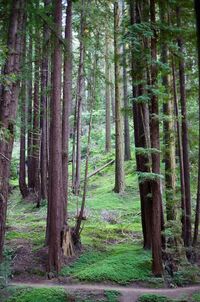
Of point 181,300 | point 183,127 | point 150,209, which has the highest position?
point 183,127

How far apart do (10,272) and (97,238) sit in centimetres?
397

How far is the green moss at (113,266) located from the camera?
1055 centimetres

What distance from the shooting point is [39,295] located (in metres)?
9.53

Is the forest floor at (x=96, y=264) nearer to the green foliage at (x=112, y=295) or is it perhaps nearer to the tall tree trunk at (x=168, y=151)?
the green foliage at (x=112, y=295)

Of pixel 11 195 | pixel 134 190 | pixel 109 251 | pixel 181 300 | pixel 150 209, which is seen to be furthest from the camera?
pixel 11 195

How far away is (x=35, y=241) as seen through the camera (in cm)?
1274

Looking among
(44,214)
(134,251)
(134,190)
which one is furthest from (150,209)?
(134,190)

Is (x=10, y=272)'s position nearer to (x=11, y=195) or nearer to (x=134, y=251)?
(x=134, y=251)

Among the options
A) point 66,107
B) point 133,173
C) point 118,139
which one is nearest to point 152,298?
point 133,173

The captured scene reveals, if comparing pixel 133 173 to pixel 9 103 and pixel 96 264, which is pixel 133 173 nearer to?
A: pixel 96 264

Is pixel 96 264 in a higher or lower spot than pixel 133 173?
lower

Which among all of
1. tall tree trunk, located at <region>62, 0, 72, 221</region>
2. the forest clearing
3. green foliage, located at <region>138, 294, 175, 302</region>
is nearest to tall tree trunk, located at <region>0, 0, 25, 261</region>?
the forest clearing

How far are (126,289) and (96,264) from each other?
161cm

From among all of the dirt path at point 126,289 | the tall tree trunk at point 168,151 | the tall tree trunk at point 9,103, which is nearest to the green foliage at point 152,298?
the dirt path at point 126,289
